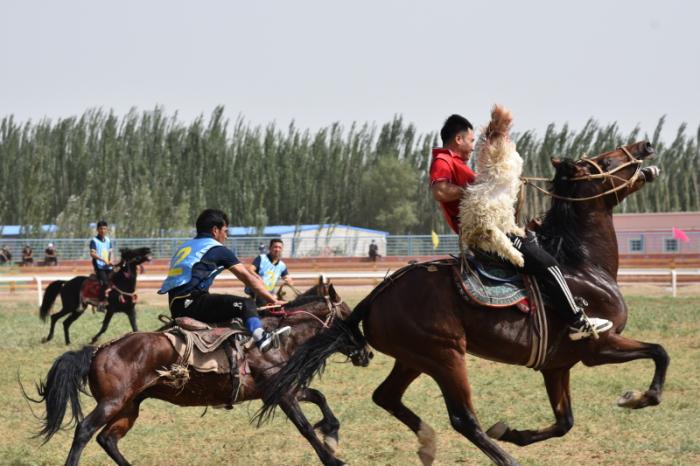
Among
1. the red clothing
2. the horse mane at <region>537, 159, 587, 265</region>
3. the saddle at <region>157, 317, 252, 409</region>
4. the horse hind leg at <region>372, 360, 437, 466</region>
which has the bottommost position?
the horse hind leg at <region>372, 360, 437, 466</region>

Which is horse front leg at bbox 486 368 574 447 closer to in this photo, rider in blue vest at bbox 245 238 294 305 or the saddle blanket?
the saddle blanket

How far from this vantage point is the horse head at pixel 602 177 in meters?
7.57

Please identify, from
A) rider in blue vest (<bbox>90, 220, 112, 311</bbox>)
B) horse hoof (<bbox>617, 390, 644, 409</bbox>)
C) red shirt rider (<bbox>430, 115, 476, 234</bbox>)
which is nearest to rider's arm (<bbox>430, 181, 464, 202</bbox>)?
red shirt rider (<bbox>430, 115, 476, 234</bbox>)

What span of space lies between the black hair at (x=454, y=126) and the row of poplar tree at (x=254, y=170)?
54.8 metres

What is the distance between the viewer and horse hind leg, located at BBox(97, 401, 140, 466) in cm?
801

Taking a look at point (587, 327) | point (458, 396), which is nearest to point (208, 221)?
point (458, 396)

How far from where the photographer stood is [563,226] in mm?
7590

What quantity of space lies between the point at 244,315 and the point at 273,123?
65246 millimetres

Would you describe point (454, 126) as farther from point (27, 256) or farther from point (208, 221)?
point (27, 256)

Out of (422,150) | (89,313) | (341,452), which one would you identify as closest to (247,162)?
(422,150)

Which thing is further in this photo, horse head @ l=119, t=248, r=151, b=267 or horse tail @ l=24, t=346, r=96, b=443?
horse head @ l=119, t=248, r=151, b=267

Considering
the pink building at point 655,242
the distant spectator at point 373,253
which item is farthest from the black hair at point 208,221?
the pink building at point 655,242

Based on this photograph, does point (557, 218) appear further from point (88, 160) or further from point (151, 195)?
point (88, 160)

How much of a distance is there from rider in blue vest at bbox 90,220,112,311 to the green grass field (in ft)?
13.6
